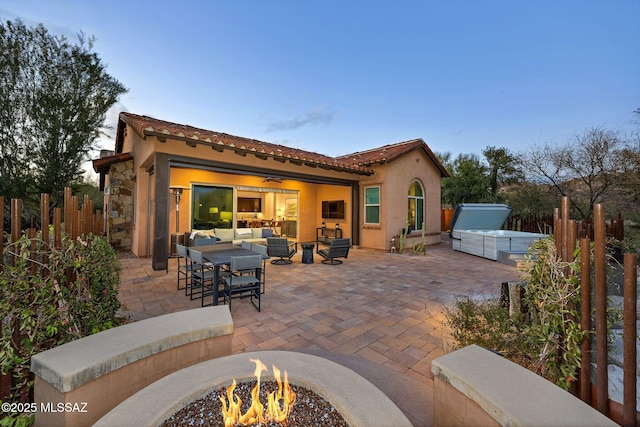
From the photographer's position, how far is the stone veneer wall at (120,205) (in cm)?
923

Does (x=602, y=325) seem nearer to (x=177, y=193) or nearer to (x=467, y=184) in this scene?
(x=177, y=193)

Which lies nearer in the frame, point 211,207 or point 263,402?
point 263,402

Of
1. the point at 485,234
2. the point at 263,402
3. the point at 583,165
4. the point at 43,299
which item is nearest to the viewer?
the point at 263,402

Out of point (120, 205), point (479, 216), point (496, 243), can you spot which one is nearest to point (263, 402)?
point (496, 243)

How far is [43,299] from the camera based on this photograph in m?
1.79

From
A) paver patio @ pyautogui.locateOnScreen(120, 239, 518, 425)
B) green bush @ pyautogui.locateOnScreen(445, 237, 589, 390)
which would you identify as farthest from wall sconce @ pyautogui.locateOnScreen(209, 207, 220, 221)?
green bush @ pyautogui.locateOnScreen(445, 237, 589, 390)

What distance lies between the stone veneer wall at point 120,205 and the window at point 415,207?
11.3 m

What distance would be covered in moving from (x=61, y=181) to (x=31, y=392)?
1304 cm

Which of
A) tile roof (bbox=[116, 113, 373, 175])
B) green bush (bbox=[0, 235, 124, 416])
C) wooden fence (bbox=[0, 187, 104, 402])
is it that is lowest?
green bush (bbox=[0, 235, 124, 416])

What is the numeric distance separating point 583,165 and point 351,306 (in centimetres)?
1227

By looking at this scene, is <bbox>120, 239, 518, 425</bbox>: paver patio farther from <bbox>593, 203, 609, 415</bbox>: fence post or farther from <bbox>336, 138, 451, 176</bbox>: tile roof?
<bbox>336, 138, 451, 176</bbox>: tile roof

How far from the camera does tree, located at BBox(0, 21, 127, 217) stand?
964cm

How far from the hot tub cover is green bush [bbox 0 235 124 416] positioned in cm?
1158

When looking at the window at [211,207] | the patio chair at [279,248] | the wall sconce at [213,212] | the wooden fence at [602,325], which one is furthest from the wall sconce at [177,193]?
the wooden fence at [602,325]
